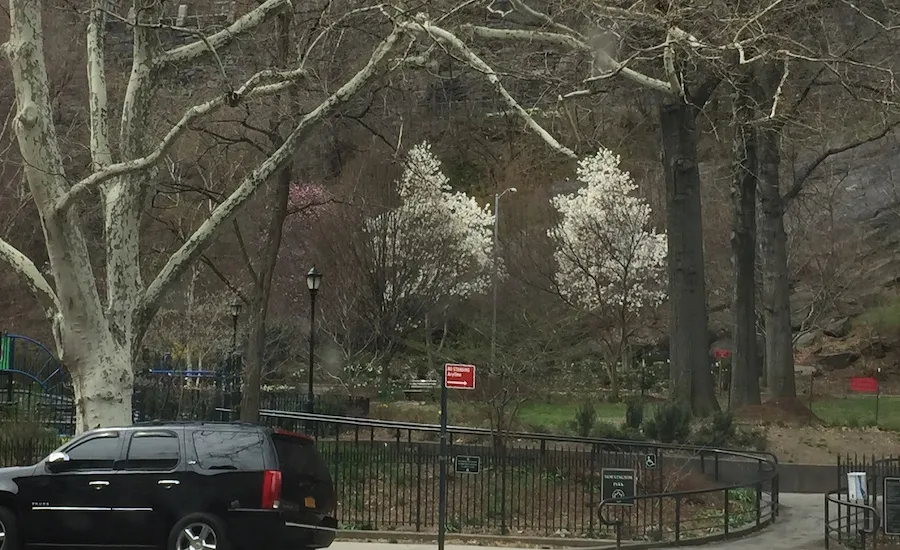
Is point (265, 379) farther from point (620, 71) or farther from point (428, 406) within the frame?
point (620, 71)

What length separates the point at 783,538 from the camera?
1588cm

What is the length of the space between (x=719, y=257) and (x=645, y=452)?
33.8 m

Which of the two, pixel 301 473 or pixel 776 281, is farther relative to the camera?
pixel 776 281

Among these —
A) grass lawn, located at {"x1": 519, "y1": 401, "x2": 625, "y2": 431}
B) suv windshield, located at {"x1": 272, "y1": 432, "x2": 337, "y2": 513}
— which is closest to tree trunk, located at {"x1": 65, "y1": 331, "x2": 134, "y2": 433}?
suv windshield, located at {"x1": 272, "y1": 432, "x2": 337, "y2": 513}

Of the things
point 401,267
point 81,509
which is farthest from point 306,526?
point 401,267

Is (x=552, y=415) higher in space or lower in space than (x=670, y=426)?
lower

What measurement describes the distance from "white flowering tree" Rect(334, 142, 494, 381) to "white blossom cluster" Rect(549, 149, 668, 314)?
683cm

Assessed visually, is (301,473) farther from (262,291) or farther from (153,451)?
(262,291)

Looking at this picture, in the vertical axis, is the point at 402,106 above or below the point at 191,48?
above

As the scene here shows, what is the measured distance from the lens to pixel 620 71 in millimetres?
11859

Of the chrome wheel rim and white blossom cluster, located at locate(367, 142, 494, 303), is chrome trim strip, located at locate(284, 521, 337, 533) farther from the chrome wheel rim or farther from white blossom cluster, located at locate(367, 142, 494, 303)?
white blossom cluster, located at locate(367, 142, 494, 303)

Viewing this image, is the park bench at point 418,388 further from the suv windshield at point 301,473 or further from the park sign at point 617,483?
the suv windshield at point 301,473

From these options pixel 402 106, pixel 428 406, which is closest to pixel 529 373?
pixel 402 106

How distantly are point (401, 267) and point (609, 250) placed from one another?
1267 centimetres
